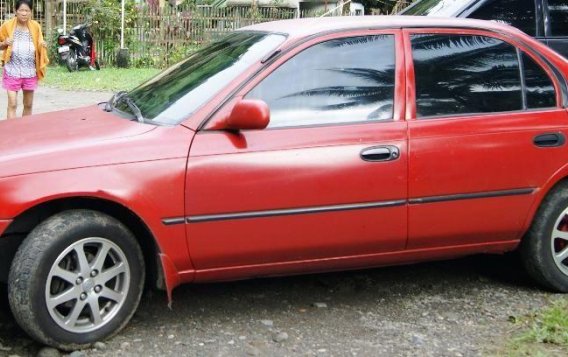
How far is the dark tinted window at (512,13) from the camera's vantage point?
23.9 feet

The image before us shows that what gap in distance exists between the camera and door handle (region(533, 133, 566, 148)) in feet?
14.8

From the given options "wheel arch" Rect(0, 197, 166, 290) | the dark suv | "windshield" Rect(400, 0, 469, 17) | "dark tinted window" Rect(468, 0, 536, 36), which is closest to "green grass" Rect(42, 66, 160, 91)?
"windshield" Rect(400, 0, 469, 17)

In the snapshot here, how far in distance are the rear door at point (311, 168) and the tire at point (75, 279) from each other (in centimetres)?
37

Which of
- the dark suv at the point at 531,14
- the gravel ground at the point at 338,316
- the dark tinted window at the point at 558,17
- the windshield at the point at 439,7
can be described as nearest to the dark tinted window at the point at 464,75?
the gravel ground at the point at 338,316

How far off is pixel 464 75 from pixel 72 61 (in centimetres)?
1350

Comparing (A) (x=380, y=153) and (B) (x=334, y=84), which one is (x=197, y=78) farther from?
(A) (x=380, y=153)

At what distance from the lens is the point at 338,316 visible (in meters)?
4.35

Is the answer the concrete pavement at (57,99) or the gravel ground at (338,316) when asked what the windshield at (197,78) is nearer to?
the gravel ground at (338,316)

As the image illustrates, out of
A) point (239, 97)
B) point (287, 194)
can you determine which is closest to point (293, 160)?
point (287, 194)

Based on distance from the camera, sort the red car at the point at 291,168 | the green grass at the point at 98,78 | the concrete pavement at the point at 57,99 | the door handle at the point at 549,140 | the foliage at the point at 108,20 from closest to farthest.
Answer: the red car at the point at 291,168 → the door handle at the point at 549,140 → the concrete pavement at the point at 57,99 → the green grass at the point at 98,78 → the foliage at the point at 108,20

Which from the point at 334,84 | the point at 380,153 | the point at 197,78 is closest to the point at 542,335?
the point at 380,153

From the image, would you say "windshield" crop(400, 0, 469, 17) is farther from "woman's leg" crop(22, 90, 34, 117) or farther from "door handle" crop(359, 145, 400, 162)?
"woman's leg" crop(22, 90, 34, 117)

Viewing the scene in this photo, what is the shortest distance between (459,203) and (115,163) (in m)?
1.90

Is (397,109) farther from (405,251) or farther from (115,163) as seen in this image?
(115,163)
